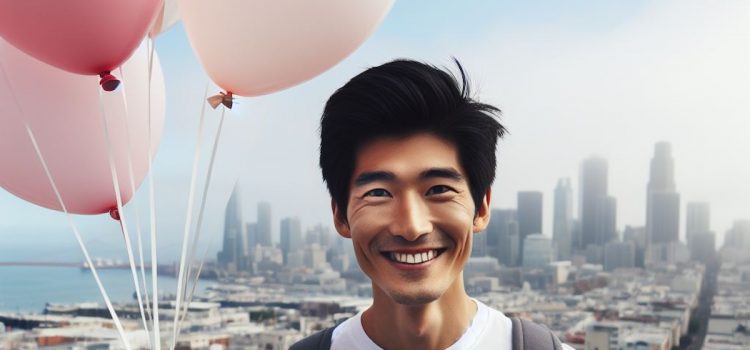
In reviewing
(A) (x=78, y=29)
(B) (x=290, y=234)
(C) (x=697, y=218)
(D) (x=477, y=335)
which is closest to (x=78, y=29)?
(A) (x=78, y=29)

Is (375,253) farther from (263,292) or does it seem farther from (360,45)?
(263,292)

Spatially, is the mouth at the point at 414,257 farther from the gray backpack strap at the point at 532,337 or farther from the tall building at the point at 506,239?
the tall building at the point at 506,239

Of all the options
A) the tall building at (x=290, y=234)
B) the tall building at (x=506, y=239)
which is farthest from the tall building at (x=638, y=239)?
the tall building at (x=290, y=234)

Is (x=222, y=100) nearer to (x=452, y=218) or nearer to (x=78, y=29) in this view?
(x=78, y=29)

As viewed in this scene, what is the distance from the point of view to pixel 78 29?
109 cm

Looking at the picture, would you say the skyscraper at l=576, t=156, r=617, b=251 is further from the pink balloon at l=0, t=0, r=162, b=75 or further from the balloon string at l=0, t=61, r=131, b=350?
the pink balloon at l=0, t=0, r=162, b=75

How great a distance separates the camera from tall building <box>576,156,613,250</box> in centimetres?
1098

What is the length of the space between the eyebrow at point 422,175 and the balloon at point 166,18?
0.65m

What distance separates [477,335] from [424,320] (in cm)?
8

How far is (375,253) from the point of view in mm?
852

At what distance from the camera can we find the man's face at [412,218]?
2.73ft

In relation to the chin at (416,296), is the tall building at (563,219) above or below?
above

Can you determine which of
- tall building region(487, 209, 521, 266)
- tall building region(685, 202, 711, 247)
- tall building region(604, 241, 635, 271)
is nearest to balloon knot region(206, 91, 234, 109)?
tall building region(487, 209, 521, 266)

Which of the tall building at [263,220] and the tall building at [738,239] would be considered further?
the tall building at [738,239]
